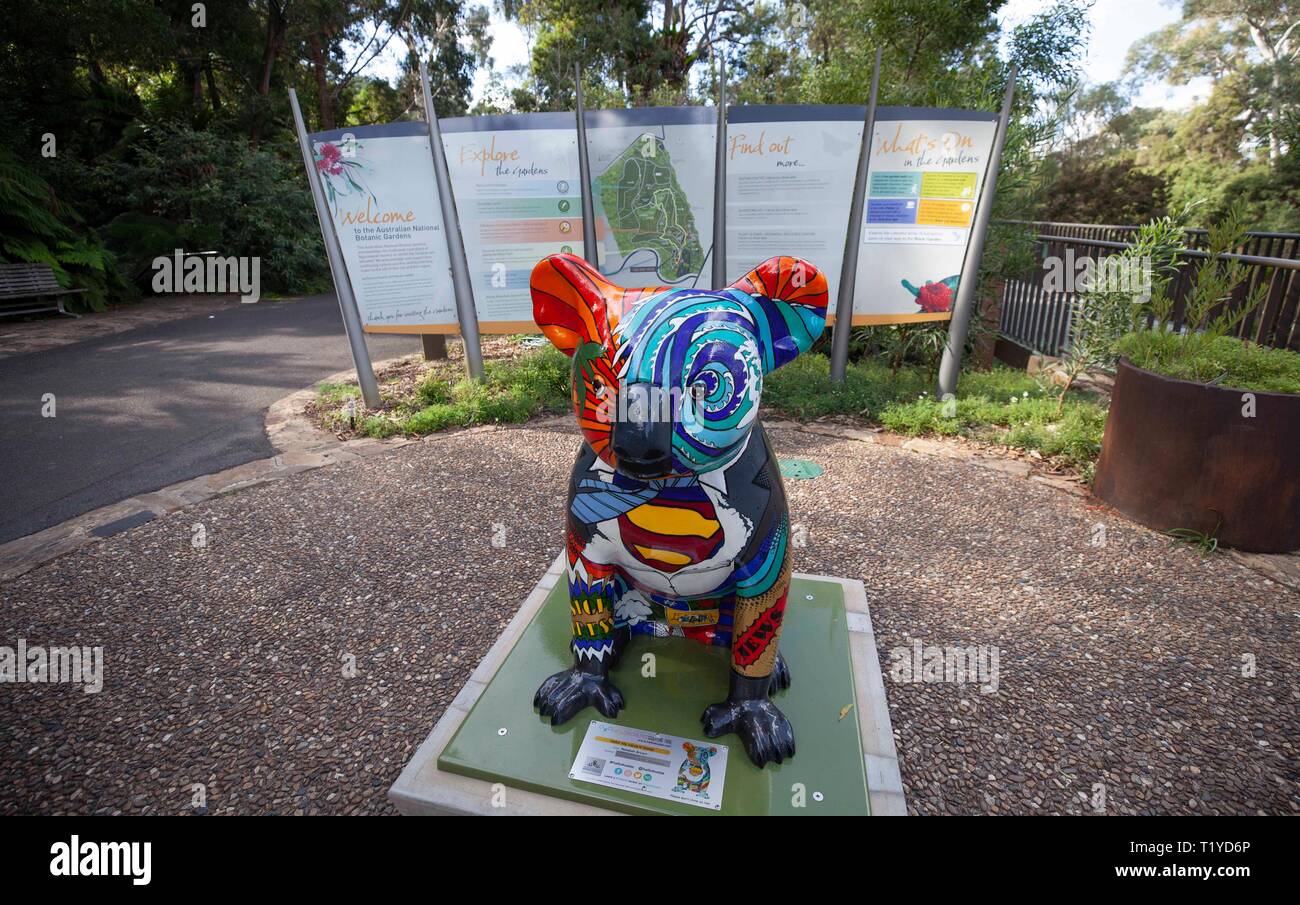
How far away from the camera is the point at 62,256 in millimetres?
11008

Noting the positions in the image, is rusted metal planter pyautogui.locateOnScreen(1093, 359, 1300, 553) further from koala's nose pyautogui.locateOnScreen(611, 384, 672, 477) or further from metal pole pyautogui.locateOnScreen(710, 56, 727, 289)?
koala's nose pyautogui.locateOnScreen(611, 384, 672, 477)

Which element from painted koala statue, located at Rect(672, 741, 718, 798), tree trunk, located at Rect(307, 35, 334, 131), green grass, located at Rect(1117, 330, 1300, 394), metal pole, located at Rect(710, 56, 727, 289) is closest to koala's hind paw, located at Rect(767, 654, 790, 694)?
painted koala statue, located at Rect(672, 741, 718, 798)

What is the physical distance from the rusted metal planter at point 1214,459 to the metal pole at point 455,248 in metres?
5.25

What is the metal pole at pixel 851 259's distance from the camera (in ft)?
18.8

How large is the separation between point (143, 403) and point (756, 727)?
719cm

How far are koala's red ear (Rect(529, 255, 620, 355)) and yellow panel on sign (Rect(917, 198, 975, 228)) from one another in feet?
16.6

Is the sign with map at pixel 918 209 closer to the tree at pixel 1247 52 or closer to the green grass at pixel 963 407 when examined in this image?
the green grass at pixel 963 407

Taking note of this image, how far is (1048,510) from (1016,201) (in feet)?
13.0

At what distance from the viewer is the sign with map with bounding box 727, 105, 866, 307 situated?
5789mm

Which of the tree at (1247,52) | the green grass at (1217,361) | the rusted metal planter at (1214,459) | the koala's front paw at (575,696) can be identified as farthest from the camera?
the tree at (1247,52)

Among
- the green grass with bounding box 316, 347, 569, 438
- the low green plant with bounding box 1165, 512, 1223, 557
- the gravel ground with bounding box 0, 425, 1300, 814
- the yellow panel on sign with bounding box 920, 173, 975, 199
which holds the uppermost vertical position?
the yellow panel on sign with bounding box 920, 173, 975, 199

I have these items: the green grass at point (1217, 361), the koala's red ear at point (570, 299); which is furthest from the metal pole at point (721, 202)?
→ the koala's red ear at point (570, 299)

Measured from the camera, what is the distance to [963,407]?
19.5 ft

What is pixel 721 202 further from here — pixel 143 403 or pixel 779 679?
pixel 143 403
